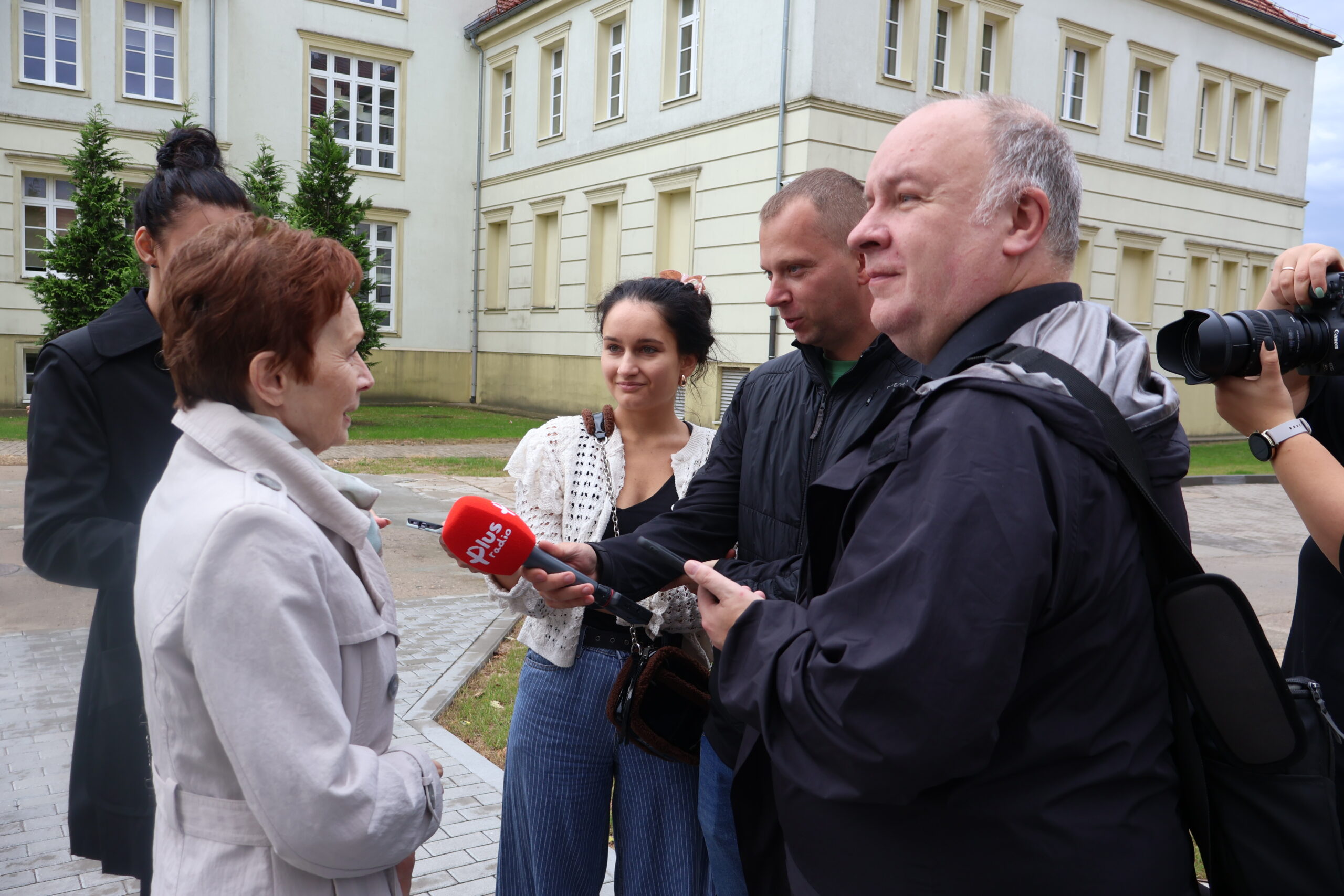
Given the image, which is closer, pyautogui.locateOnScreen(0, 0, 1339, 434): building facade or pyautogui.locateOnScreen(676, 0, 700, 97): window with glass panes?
pyautogui.locateOnScreen(0, 0, 1339, 434): building facade

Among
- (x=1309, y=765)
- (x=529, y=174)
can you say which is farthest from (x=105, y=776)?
(x=529, y=174)

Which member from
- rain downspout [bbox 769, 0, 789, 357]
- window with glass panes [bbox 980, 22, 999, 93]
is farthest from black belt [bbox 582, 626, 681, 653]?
window with glass panes [bbox 980, 22, 999, 93]

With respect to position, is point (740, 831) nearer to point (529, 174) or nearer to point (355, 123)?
point (529, 174)

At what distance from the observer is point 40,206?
20.4 meters

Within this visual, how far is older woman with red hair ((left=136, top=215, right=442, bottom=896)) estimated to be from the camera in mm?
1489

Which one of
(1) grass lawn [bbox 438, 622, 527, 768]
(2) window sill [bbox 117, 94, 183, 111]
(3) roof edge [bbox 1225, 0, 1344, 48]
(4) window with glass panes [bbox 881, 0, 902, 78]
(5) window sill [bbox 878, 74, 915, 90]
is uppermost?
(3) roof edge [bbox 1225, 0, 1344, 48]

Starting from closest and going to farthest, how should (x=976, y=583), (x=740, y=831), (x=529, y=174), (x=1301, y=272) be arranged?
(x=976, y=583), (x=740, y=831), (x=1301, y=272), (x=529, y=174)

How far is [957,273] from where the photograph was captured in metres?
1.61

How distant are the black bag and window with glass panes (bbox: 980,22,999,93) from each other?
18168 millimetres

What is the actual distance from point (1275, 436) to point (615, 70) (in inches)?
798

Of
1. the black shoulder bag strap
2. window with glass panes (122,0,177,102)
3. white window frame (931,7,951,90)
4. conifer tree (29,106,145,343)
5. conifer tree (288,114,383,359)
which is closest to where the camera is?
the black shoulder bag strap

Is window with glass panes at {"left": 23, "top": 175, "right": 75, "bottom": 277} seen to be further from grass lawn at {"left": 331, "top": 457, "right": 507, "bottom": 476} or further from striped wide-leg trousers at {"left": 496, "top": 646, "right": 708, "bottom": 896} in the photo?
striped wide-leg trousers at {"left": 496, "top": 646, "right": 708, "bottom": 896}

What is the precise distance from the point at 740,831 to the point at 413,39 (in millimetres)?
24752

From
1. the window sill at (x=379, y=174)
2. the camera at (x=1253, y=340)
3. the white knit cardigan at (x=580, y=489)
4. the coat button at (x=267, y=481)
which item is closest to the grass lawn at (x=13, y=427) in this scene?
the window sill at (x=379, y=174)
